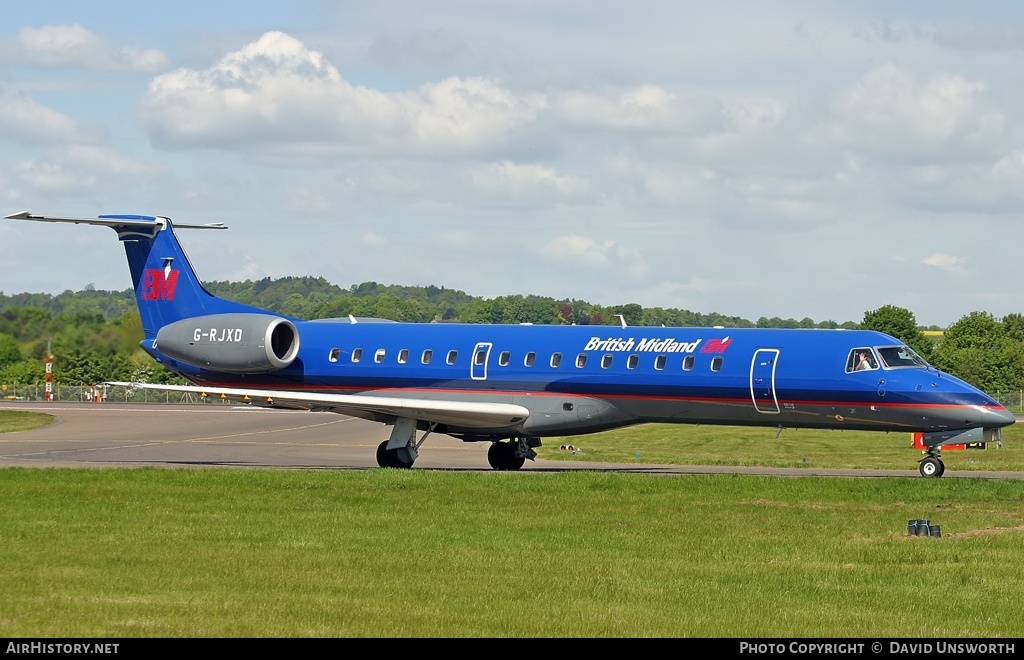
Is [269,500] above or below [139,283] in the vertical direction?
below

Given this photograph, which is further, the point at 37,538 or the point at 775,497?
the point at 775,497

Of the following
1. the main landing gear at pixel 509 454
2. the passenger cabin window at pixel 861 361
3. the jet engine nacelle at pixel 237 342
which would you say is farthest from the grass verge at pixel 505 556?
the jet engine nacelle at pixel 237 342

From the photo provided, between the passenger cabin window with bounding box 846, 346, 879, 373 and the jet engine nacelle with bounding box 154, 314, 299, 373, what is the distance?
46.3 feet

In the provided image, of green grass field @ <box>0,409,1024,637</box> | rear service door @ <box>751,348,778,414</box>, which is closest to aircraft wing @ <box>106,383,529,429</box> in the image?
green grass field @ <box>0,409,1024,637</box>

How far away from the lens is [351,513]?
22734mm

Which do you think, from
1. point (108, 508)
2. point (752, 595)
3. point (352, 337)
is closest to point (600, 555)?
point (752, 595)

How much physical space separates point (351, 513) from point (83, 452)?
20.6 meters

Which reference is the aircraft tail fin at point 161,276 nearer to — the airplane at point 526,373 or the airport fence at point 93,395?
the airplane at point 526,373

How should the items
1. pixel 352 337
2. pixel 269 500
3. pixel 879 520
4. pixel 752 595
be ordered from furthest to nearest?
pixel 352 337 < pixel 269 500 < pixel 879 520 < pixel 752 595

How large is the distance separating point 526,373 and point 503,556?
15874 millimetres

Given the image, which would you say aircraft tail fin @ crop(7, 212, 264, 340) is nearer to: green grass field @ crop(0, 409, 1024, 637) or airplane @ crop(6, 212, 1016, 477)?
airplane @ crop(6, 212, 1016, 477)

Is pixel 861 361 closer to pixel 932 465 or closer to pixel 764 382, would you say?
pixel 764 382

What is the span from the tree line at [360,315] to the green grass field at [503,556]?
1180cm
